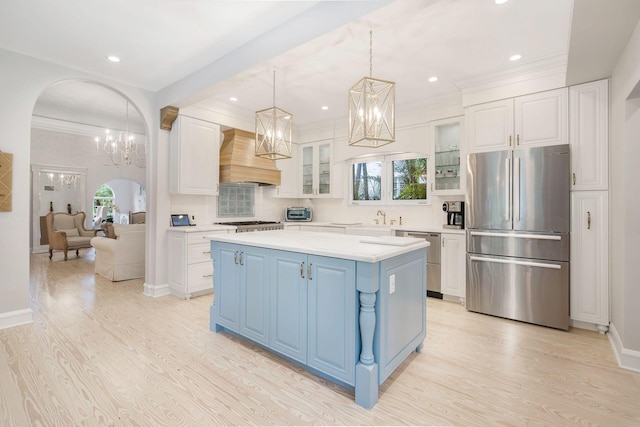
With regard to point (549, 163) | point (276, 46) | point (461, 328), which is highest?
point (276, 46)

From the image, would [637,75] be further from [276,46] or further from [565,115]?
[276,46]

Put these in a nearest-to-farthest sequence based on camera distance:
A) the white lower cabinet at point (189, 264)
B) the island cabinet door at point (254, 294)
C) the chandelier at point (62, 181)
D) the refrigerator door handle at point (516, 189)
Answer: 1. the island cabinet door at point (254, 294)
2. the refrigerator door handle at point (516, 189)
3. the white lower cabinet at point (189, 264)
4. the chandelier at point (62, 181)

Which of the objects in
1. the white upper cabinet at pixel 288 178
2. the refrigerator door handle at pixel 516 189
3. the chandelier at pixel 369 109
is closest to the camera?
the chandelier at pixel 369 109

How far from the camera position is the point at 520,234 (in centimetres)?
322

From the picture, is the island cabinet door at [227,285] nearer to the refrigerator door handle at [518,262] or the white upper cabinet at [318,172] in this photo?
the refrigerator door handle at [518,262]

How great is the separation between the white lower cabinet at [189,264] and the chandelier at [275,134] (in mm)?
1830

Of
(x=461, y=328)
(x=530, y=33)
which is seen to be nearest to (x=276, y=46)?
(x=530, y=33)

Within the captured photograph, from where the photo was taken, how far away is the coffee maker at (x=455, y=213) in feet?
13.2

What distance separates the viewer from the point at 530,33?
105 inches

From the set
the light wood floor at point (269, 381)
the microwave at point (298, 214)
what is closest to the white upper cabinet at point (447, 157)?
the light wood floor at point (269, 381)

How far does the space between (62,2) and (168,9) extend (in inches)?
31.2

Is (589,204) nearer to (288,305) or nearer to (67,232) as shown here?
(288,305)

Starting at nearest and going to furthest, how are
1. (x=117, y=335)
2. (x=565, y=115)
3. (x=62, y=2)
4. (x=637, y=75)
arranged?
(x=637, y=75)
(x=62, y=2)
(x=117, y=335)
(x=565, y=115)

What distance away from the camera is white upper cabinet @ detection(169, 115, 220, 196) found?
4.17m
